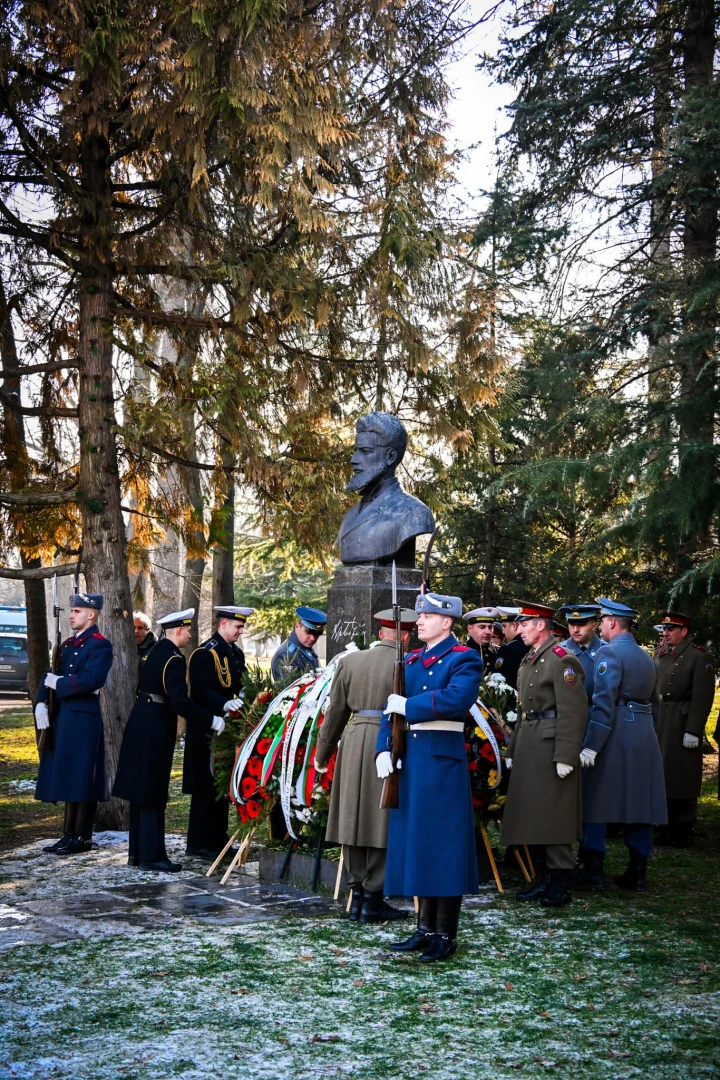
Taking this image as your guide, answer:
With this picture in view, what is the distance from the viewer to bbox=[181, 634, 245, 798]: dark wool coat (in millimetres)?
9227

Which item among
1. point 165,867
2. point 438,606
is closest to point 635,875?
point 438,606

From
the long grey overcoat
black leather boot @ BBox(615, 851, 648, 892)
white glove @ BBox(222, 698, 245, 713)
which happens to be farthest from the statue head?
black leather boot @ BBox(615, 851, 648, 892)

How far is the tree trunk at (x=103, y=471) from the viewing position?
11359 millimetres

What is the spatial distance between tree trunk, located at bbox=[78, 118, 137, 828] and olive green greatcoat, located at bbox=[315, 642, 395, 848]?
4.41m

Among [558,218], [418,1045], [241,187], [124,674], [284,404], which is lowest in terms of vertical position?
[418,1045]

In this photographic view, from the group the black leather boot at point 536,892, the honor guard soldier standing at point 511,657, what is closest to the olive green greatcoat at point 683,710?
the honor guard soldier standing at point 511,657

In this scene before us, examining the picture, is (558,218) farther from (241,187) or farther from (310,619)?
(310,619)

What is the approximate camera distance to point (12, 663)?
3275cm

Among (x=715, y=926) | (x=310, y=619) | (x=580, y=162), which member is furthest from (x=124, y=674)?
(x=580, y=162)

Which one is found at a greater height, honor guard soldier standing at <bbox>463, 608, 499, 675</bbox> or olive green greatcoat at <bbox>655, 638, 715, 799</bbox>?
honor guard soldier standing at <bbox>463, 608, 499, 675</bbox>

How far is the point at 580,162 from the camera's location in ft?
52.7

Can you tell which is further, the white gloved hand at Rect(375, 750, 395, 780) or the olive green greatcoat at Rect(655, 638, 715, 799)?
the olive green greatcoat at Rect(655, 638, 715, 799)

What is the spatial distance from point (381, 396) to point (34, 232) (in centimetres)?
394

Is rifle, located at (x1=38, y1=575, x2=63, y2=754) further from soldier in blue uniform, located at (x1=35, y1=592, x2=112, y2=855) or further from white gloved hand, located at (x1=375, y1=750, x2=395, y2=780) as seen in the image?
white gloved hand, located at (x1=375, y1=750, x2=395, y2=780)
